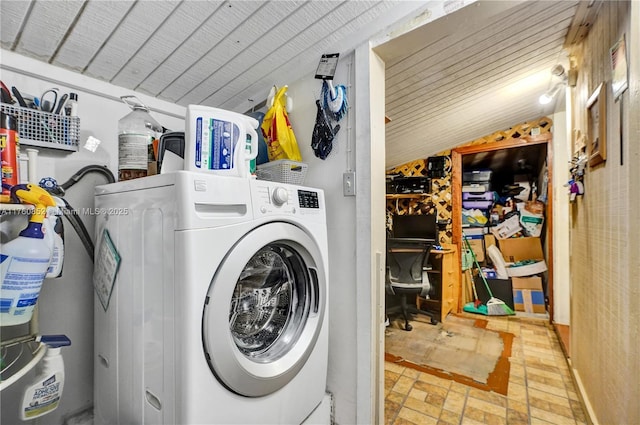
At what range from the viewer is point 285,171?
1.28m

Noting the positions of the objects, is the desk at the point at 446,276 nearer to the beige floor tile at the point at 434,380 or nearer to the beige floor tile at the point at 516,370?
the beige floor tile at the point at 516,370

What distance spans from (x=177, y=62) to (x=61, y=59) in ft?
1.40

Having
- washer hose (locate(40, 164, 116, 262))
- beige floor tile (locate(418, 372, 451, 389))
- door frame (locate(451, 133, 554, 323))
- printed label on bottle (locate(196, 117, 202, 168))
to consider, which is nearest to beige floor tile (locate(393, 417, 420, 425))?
beige floor tile (locate(418, 372, 451, 389))

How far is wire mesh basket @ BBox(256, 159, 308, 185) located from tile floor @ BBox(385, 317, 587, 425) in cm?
139

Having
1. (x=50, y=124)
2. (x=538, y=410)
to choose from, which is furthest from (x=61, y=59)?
(x=538, y=410)

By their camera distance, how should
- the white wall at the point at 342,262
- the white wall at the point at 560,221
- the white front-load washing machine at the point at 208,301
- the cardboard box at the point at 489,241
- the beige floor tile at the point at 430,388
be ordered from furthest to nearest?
the cardboard box at the point at 489,241
the white wall at the point at 560,221
the beige floor tile at the point at 430,388
the white wall at the point at 342,262
the white front-load washing machine at the point at 208,301

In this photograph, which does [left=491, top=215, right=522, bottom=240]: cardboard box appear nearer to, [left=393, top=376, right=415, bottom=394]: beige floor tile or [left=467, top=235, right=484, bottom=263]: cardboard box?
[left=467, top=235, right=484, bottom=263]: cardboard box

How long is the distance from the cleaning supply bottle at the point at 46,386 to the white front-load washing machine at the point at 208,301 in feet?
0.49

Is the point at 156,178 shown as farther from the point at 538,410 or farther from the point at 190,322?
the point at 538,410

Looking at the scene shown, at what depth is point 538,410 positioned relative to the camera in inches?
64.0

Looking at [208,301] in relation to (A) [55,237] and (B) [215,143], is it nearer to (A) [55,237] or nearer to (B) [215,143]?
(B) [215,143]

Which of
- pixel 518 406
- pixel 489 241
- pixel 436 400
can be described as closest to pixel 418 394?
pixel 436 400

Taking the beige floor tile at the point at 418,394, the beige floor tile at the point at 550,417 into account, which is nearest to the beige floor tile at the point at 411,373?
the beige floor tile at the point at 418,394

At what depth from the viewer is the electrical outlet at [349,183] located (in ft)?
4.07
